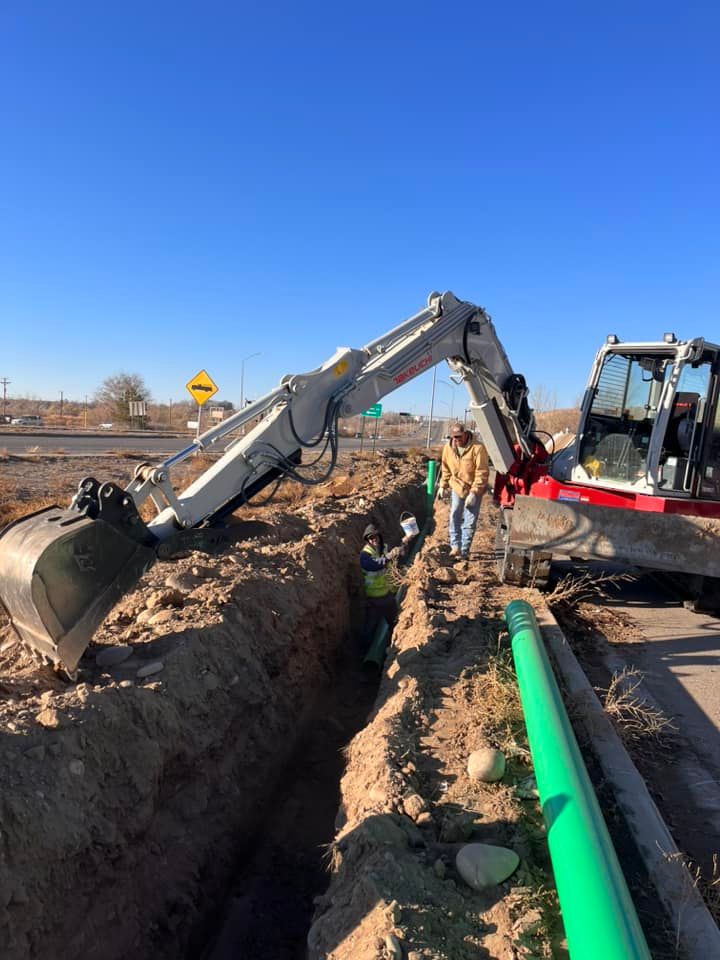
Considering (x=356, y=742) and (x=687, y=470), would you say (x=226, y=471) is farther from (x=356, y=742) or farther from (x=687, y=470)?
(x=687, y=470)

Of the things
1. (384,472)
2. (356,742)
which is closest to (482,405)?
(356,742)

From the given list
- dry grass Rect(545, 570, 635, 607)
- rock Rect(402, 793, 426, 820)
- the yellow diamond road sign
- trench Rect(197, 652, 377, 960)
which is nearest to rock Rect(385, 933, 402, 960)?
rock Rect(402, 793, 426, 820)

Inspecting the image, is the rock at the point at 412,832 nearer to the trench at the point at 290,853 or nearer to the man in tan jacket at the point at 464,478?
the trench at the point at 290,853

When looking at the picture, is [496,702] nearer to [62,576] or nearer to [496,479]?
[62,576]

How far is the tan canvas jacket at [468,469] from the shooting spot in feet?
28.9

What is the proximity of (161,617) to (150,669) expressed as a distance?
1022 millimetres

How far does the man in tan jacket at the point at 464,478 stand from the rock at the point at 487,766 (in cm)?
499

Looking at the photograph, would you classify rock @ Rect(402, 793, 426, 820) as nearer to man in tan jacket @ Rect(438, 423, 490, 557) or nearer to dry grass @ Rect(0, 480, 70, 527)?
man in tan jacket @ Rect(438, 423, 490, 557)

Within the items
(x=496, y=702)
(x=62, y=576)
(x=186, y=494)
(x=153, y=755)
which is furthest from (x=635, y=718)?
(x=62, y=576)

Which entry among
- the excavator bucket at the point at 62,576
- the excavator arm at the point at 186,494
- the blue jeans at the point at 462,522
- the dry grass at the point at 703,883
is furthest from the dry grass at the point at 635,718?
the blue jeans at the point at 462,522

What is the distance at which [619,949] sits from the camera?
2.29m

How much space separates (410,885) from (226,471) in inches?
125

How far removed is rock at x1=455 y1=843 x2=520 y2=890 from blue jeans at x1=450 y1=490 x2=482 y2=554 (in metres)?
6.03

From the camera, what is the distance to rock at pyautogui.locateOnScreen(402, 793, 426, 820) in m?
3.68
